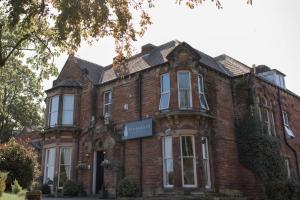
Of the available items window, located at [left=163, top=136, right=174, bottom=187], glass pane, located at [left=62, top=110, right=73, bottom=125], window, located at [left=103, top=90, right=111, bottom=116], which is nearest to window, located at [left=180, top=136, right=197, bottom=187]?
window, located at [left=163, top=136, right=174, bottom=187]

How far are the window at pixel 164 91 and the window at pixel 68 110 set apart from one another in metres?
8.03

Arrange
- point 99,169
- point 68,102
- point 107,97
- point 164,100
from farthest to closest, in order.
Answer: point 68,102 → point 107,97 → point 99,169 → point 164,100

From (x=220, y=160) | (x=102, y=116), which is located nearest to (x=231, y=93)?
(x=220, y=160)

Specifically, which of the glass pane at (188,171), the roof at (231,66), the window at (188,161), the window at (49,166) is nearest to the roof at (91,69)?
the window at (49,166)

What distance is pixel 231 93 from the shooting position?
76.0 feet

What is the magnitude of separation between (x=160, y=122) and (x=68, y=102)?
8802 mm

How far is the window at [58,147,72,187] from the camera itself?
23688 mm

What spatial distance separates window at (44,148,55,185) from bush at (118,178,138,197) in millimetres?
6613

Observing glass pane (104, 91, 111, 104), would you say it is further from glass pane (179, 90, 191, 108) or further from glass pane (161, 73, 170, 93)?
glass pane (179, 90, 191, 108)

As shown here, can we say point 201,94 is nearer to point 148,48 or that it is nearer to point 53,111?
point 148,48

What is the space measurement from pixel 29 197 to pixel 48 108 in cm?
1316

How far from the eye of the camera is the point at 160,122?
20.2m

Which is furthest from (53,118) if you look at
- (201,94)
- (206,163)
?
(206,163)

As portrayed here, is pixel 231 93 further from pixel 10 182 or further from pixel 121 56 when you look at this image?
pixel 10 182
